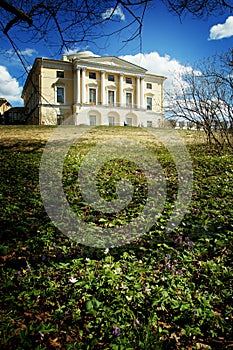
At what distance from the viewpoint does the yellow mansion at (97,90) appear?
1432 inches

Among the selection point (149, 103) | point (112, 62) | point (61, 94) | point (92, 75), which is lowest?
point (149, 103)

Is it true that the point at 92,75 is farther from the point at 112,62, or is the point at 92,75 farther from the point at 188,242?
the point at 188,242

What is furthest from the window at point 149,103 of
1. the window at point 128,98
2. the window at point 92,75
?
the window at point 92,75

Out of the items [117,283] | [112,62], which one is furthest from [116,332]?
[112,62]

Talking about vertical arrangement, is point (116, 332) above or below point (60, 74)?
below

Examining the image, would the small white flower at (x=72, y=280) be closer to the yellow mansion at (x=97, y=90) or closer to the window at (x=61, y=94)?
the yellow mansion at (x=97, y=90)

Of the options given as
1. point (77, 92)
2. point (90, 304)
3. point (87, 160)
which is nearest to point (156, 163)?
point (87, 160)

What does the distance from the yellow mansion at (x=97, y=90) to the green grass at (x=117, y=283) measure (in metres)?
31.6

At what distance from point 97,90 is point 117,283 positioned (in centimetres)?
3904

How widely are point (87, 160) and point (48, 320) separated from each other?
5.55 metres

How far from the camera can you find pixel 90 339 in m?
1.96

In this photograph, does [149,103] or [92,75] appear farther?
[149,103]

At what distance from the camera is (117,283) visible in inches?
100

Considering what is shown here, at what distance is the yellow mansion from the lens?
119ft
